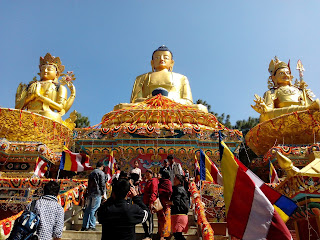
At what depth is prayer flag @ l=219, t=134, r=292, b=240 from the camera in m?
2.83

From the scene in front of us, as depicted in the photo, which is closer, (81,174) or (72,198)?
(72,198)

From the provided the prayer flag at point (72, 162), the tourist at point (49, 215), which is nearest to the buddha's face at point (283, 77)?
the prayer flag at point (72, 162)

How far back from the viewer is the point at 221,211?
695cm

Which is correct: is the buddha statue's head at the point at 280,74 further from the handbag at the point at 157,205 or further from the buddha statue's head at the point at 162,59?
the handbag at the point at 157,205

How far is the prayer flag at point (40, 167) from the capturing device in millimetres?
11477

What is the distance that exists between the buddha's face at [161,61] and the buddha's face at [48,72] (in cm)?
557

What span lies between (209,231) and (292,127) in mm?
10208

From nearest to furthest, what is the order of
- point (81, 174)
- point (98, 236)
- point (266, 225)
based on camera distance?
point (266, 225), point (98, 236), point (81, 174)

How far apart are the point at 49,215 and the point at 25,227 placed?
12.4 inches

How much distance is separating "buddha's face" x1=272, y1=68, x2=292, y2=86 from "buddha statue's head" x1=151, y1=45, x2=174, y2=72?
598 cm

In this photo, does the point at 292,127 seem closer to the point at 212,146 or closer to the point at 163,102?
the point at 212,146

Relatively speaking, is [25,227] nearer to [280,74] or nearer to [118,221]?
[118,221]

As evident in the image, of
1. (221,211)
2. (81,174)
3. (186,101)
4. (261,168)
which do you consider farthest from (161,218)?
(186,101)

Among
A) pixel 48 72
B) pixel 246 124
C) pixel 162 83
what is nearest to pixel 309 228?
pixel 162 83
